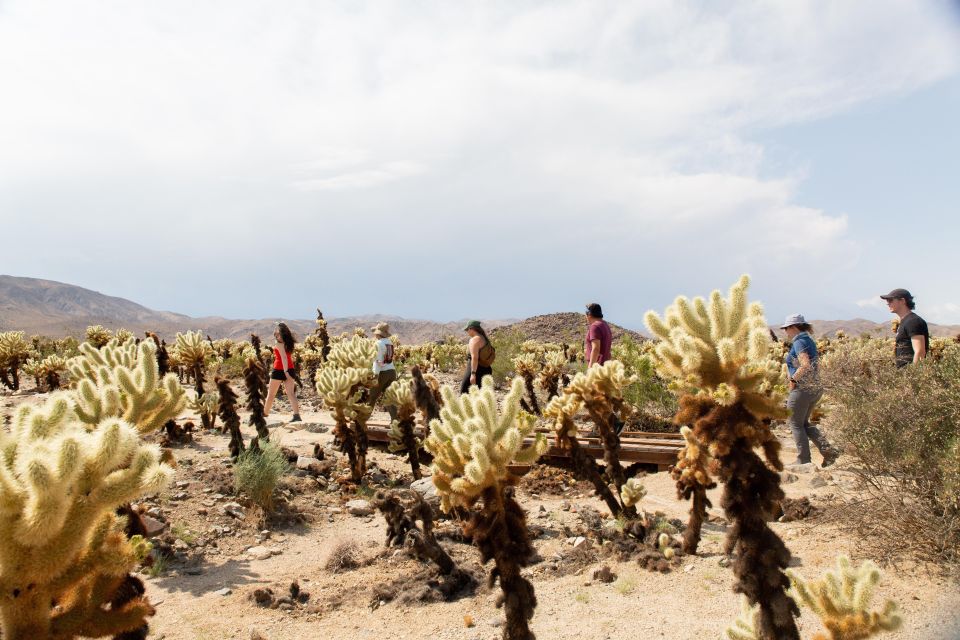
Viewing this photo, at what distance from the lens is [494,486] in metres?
3.62

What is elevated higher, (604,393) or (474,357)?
(474,357)

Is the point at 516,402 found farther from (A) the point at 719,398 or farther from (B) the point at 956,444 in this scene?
(B) the point at 956,444

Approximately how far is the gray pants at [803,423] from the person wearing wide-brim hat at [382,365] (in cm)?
603

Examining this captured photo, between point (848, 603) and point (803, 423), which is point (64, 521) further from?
point (803, 423)

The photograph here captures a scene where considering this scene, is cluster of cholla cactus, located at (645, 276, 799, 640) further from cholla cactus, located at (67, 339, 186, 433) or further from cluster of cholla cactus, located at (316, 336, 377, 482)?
cluster of cholla cactus, located at (316, 336, 377, 482)

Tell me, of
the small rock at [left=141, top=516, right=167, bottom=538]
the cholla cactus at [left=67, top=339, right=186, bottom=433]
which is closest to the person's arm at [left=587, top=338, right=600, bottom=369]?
the cholla cactus at [left=67, top=339, right=186, bottom=433]

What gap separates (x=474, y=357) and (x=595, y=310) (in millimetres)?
1949

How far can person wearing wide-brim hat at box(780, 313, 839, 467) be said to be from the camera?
274 inches

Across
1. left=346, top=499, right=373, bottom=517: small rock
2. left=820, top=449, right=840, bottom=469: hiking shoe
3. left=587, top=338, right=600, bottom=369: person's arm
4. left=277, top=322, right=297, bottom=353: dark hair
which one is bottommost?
left=346, top=499, right=373, bottom=517: small rock

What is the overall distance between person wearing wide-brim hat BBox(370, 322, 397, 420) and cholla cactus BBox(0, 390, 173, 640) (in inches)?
295

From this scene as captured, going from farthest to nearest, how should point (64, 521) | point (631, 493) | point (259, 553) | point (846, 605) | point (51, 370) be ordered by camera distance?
point (51, 370)
point (259, 553)
point (631, 493)
point (846, 605)
point (64, 521)

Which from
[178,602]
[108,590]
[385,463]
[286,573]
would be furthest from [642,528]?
[385,463]

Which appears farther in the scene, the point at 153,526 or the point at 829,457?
the point at 829,457

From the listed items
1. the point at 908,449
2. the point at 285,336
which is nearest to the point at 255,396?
the point at 285,336
